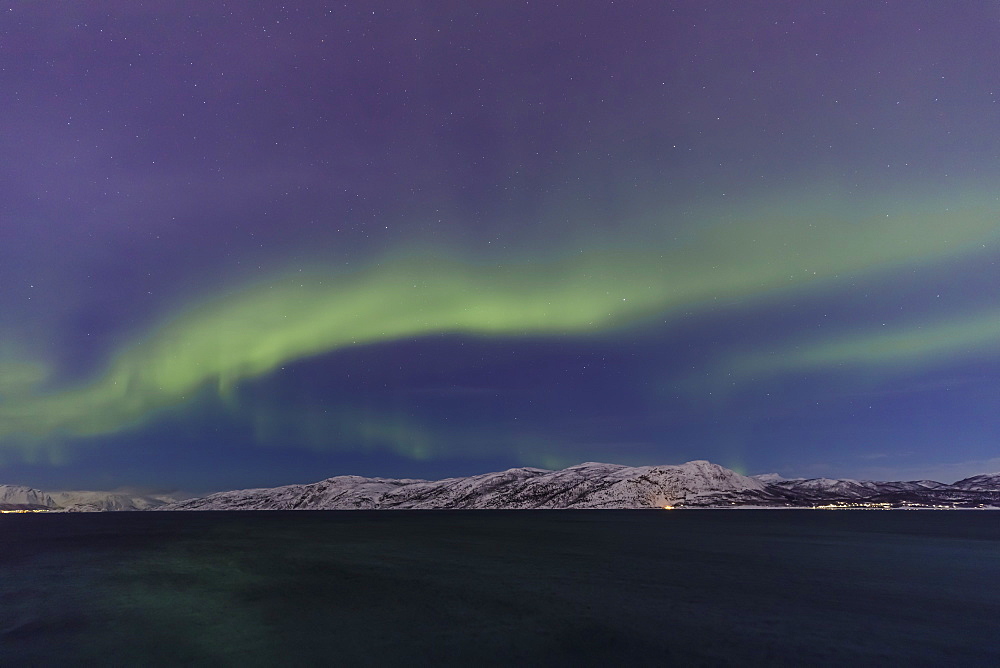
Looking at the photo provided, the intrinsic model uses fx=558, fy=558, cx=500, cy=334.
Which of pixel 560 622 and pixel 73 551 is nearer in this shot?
pixel 560 622

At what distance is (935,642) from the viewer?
39906 mm

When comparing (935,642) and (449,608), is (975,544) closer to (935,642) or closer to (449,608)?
(935,642)

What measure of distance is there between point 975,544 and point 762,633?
135 metres

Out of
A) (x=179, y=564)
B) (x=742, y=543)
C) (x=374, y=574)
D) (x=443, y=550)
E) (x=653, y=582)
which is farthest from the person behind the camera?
(x=742, y=543)

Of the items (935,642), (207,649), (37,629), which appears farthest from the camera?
(37,629)

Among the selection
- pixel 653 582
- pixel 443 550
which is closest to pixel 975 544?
pixel 653 582

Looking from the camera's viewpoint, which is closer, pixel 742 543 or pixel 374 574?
pixel 374 574

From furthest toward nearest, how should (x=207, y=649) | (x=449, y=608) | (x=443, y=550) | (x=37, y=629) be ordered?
1. (x=443, y=550)
2. (x=449, y=608)
3. (x=37, y=629)
4. (x=207, y=649)

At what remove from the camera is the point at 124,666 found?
33.8 metres

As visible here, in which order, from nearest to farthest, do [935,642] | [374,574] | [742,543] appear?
[935,642] < [374,574] < [742,543]

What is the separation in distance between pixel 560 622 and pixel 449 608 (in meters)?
11.9

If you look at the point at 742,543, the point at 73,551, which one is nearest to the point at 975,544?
the point at 742,543

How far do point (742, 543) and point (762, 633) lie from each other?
102543 millimetres

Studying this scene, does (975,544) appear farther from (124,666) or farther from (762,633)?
(124,666)
